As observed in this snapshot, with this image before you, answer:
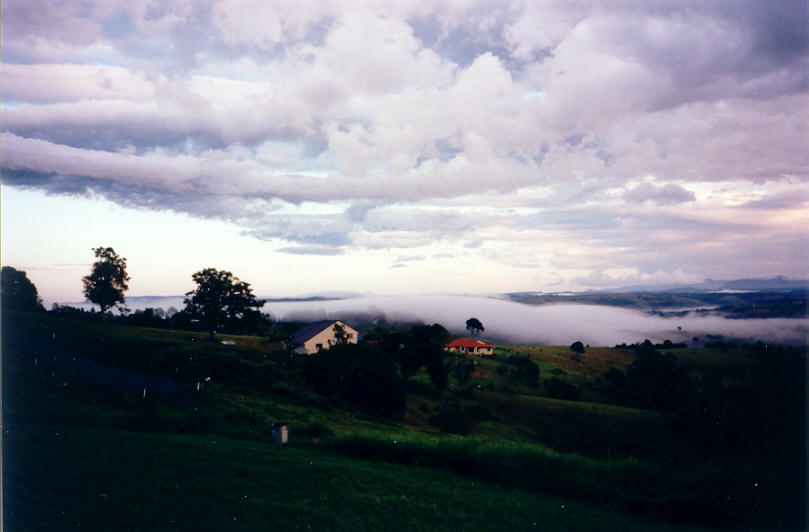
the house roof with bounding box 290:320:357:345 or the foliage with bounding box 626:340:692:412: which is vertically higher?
the house roof with bounding box 290:320:357:345

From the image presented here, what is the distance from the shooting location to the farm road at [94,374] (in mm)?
20391

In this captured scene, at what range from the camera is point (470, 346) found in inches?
2532

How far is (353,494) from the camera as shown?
10133 millimetres

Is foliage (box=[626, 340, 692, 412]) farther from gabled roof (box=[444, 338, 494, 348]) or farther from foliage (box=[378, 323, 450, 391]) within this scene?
gabled roof (box=[444, 338, 494, 348])

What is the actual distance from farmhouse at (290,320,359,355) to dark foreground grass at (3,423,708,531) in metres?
33.3

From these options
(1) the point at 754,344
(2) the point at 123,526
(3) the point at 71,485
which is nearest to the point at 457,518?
(2) the point at 123,526

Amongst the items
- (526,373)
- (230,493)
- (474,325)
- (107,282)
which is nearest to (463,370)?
(526,373)

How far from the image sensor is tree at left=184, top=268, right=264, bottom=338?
34656 millimetres

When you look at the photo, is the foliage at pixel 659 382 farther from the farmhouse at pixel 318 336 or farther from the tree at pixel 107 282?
the tree at pixel 107 282

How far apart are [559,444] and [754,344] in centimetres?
1455

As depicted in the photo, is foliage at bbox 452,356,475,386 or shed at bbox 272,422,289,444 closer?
shed at bbox 272,422,289,444

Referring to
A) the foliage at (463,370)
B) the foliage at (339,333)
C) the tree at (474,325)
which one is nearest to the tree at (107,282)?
the foliage at (339,333)

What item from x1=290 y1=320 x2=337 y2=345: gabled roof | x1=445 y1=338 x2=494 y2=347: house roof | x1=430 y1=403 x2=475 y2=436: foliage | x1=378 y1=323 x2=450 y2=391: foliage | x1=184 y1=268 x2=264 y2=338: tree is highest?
x1=184 y1=268 x2=264 y2=338: tree

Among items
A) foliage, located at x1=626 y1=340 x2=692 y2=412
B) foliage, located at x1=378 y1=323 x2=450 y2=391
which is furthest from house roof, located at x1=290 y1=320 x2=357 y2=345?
foliage, located at x1=626 y1=340 x2=692 y2=412
